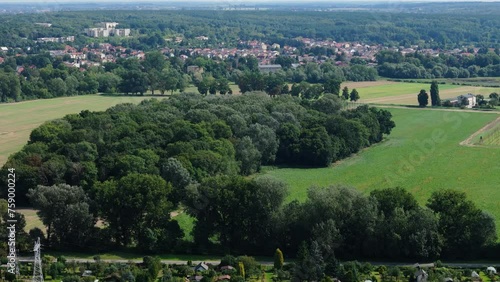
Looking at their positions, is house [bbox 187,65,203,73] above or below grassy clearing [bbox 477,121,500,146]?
below

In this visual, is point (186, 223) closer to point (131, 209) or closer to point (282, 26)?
point (131, 209)

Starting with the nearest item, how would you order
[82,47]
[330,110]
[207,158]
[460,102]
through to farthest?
[207,158], [330,110], [460,102], [82,47]

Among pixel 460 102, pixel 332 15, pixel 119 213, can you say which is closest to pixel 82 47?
pixel 332 15

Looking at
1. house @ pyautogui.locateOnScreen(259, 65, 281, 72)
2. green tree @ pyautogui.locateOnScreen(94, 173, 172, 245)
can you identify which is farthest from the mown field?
green tree @ pyautogui.locateOnScreen(94, 173, 172, 245)

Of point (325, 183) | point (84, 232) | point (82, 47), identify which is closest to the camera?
point (84, 232)

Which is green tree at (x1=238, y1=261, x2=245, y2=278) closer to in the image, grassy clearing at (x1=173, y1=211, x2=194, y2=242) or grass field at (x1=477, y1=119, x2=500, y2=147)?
grassy clearing at (x1=173, y1=211, x2=194, y2=242)

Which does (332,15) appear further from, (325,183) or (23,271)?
(23,271)

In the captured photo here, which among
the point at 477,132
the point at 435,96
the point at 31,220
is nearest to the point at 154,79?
the point at 435,96
